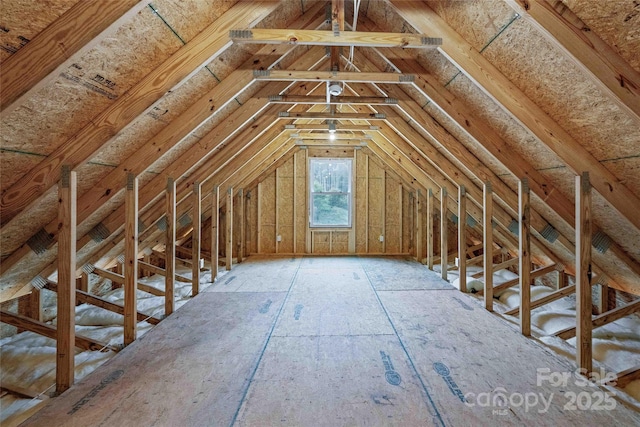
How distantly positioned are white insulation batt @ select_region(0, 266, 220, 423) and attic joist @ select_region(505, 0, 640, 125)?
12.4ft

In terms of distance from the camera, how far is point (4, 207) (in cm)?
167

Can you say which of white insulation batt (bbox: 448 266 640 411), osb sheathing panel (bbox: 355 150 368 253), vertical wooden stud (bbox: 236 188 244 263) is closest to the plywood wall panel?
vertical wooden stud (bbox: 236 188 244 263)

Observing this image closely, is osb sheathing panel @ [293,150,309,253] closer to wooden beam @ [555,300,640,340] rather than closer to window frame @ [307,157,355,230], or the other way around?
window frame @ [307,157,355,230]

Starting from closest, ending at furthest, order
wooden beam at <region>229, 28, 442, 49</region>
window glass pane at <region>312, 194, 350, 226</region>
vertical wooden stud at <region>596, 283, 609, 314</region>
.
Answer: wooden beam at <region>229, 28, 442, 49</region>
vertical wooden stud at <region>596, 283, 609, 314</region>
window glass pane at <region>312, 194, 350, 226</region>

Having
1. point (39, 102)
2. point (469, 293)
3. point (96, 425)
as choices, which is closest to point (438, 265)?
point (469, 293)

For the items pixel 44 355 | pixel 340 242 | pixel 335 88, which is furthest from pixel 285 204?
pixel 44 355

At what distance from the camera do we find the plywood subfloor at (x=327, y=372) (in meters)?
1.66

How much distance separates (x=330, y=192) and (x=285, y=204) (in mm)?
1186

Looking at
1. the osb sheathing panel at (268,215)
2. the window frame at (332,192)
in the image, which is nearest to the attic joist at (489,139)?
the window frame at (332,192)

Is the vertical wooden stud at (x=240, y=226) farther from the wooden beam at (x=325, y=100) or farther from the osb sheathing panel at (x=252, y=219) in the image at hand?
the wooden beam at (x=325, y=100)

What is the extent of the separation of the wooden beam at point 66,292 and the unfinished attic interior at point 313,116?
1 cm

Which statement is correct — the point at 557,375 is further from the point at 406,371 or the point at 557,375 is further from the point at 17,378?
the point at 17,378

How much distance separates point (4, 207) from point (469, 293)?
4865 mm

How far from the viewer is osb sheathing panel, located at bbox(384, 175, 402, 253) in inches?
280
